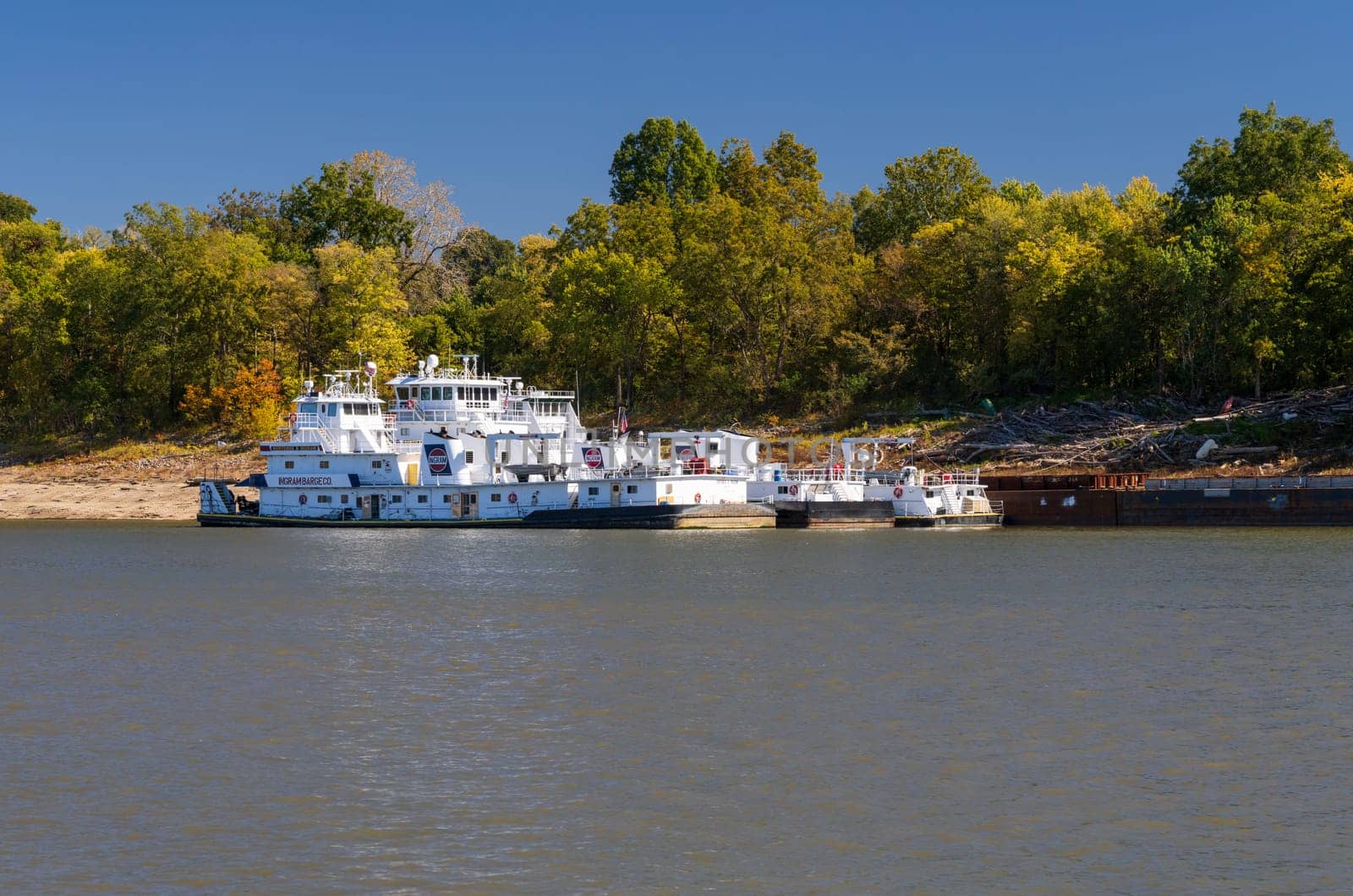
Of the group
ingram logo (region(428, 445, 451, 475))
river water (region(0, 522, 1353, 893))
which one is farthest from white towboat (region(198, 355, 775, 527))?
river water (region(0, 522, 1353, 893))

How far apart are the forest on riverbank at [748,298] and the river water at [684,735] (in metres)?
43.5

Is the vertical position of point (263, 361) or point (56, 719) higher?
point (263, 361)

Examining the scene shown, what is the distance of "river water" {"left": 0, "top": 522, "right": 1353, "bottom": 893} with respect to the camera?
57.9 ft

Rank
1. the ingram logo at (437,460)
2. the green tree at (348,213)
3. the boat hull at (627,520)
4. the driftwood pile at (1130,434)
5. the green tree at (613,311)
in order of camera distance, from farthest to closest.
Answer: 1. the green tree at (348,213)
2. the green tree at (613,311)
3. the driftwood pile at (1130,434)
4. the ingram logo at (437,460)
5. the boat hull at (627,520)

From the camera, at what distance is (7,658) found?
31984 mm

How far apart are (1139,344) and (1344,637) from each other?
190 feet

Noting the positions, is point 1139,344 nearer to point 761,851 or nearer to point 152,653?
point 152,653

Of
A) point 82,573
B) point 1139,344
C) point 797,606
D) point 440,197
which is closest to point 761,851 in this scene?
point 797,606

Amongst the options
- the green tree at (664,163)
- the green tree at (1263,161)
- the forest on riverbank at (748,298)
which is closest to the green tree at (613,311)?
the forest on riverbank at (748,298)

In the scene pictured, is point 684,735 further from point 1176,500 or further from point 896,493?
point 1176,500

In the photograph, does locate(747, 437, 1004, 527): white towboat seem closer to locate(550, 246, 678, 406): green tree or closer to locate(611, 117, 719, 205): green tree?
locate(550, 246, 678, 406): green tree

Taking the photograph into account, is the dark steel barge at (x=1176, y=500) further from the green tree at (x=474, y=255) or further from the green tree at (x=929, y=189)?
the green tree at (x=474, y=255)

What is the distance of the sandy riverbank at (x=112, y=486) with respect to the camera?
89.2 meters

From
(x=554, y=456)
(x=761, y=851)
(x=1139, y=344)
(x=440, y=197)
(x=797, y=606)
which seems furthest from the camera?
(x=440, y=197)
